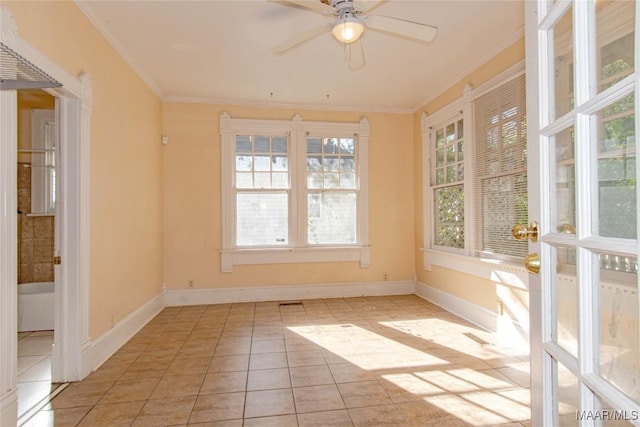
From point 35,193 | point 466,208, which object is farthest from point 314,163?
point 35,193

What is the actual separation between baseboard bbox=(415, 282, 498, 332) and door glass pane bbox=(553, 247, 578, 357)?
2825 millimetres

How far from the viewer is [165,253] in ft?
15.2

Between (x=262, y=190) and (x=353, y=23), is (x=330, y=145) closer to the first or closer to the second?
(x=262, y=190)

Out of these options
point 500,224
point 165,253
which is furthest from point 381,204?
point 165,253

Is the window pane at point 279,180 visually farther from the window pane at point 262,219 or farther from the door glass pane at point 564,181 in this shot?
the door glass pane at point 564,181

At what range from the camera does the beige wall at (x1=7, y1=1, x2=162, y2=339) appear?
232cm

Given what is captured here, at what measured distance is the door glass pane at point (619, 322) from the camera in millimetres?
686

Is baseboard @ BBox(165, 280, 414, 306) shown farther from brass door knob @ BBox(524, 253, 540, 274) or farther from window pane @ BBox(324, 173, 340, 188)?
brass door knob @ BBox(524, 253, 540, 274)

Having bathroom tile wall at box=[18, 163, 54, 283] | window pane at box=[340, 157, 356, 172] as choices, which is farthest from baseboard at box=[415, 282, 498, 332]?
bathroom tile wall at box=[18, 163, 54, 283]

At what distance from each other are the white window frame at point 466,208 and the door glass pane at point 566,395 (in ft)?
7.53

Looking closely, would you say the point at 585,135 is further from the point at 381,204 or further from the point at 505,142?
the point at 381,204

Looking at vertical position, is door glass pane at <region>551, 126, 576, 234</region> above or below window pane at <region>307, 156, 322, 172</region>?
below

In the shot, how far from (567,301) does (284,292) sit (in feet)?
14.0

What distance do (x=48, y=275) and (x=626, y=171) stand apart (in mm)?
5380
